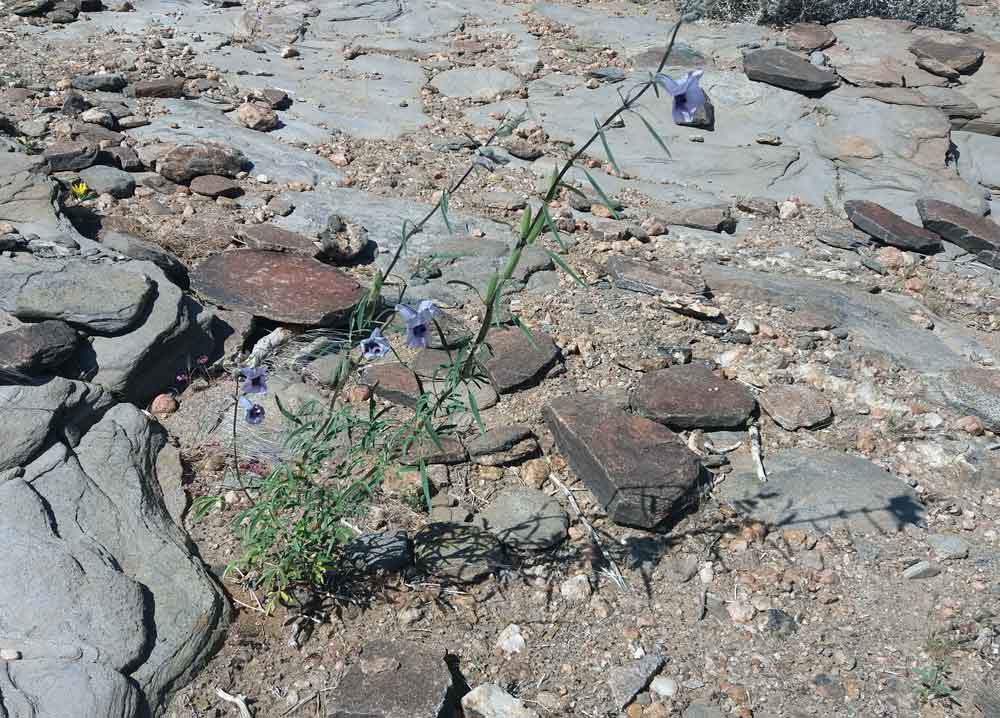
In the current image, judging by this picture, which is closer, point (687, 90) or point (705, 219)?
point (687, 90)

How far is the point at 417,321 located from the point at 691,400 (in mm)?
1773

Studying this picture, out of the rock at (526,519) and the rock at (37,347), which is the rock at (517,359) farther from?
the rock at (37,347)

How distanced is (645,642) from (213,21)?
23.1 ft

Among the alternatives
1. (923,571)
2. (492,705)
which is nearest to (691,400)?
(923,571)

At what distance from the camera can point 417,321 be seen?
82.8 inches

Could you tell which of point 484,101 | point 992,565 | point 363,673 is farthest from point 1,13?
point 992,565

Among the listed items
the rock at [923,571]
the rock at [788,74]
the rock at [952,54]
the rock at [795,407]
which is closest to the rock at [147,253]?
the rock at [795,407]

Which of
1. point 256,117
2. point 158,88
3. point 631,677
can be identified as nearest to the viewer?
point 631,677

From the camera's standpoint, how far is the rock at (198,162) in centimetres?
511

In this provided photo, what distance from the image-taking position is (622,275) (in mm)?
4609

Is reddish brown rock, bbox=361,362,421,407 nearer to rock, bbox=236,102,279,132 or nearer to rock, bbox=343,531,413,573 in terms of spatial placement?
rock, bbox=343,531,413,573

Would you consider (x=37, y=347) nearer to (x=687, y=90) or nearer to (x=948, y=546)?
(x=687, y=90)

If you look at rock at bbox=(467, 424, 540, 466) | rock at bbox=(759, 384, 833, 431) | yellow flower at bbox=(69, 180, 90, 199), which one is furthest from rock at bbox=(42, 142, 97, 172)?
rock at bbox=(759, 384, 833, 431)

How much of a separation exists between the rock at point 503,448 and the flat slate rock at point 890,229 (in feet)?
10.1
